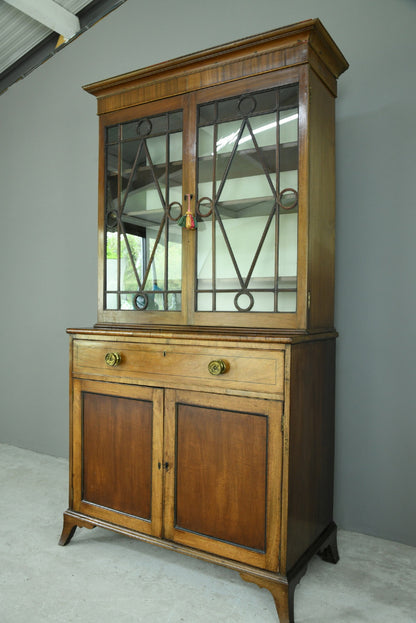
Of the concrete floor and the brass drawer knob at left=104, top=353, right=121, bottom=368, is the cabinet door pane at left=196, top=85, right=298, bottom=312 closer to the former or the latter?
the brass drawer knob at left=104, top=353, right=121, bottom=368

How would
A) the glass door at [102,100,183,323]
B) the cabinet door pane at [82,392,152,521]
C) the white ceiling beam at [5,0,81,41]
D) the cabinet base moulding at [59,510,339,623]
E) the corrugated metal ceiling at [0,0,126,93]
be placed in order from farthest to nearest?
the corrugated metal ceiling at [0,0,126,93]
the white ceiling beam at [5,0,81,41]
the glass door at [102,100,183,323]
the cabinet door pane at [82,392,152,521]
the cabinet base moulding at [59,510,339,623]

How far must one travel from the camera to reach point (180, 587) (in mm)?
1588

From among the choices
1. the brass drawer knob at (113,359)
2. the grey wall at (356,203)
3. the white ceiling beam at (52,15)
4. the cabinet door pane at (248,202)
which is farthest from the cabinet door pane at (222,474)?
the white ceiling beam at (52,15)

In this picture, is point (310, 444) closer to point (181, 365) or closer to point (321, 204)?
point (181, 365)

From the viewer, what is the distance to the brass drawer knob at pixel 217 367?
4.95 ft

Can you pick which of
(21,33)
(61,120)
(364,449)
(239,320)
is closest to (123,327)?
(239,320)

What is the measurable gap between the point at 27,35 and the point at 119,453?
9.09 feet

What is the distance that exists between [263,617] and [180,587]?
1.01 feet

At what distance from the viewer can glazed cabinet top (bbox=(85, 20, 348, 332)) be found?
5.29 feet

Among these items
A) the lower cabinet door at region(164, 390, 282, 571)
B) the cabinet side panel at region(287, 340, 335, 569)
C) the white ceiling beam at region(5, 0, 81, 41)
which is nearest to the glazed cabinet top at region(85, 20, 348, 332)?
the cabinet side panel at region(287, 340, 335, 569)

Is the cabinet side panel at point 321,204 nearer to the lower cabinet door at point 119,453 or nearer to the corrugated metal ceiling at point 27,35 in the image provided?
the lower cabinet door at point 119,453

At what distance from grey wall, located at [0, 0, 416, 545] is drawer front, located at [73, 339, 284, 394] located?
26.2 inches

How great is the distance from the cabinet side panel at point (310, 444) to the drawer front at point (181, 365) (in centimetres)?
9

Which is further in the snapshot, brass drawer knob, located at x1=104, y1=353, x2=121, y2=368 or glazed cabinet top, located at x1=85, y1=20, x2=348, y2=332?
brass drawer knob, located at x1=104, y1=353, x2=121, y2=368
